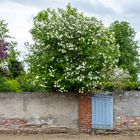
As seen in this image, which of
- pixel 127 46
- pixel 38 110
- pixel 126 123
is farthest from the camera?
pixel 127 46

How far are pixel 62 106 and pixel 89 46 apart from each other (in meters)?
2.62

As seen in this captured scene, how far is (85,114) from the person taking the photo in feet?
73.2

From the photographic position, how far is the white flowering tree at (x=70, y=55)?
2200 cm

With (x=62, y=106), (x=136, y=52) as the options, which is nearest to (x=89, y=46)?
(x=62, y=106)

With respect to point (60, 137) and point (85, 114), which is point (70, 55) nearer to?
point (85, 114)

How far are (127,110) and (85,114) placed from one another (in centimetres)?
176

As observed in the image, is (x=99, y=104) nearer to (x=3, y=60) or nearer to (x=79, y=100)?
(x=79, y=100)

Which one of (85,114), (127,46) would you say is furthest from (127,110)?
(127,46)

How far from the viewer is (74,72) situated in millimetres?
21859

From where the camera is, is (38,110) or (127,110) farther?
(127,110)

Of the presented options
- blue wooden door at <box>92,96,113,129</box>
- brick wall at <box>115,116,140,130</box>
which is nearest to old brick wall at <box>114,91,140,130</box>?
brick wall at <box>115,116,140,130</box>

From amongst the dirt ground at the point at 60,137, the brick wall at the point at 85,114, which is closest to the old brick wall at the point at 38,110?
the brick wall at the point at 85,114

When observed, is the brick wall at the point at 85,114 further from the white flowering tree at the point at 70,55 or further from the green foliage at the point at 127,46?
the green foliage at the point at 127,46

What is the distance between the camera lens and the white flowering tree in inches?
866
